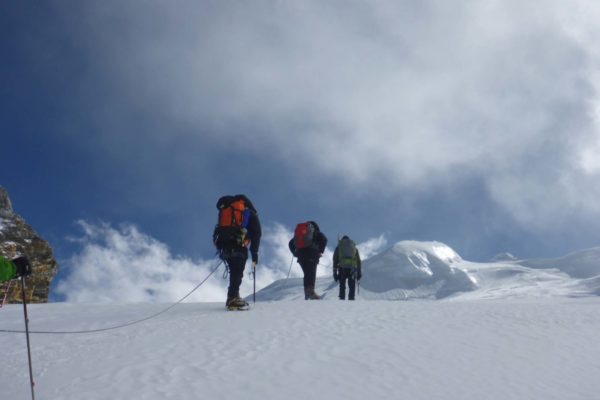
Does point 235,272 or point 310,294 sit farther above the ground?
point 235,272

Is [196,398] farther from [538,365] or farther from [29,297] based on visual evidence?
[29,297]

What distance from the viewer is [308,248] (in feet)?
37.1

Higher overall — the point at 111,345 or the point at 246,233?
the point at 246,233

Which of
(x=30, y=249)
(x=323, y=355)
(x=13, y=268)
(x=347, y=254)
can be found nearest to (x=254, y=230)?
(x=323, y=355)

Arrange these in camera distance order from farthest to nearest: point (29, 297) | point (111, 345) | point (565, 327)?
1. point (29, 297)
2. point (565, 327)
3. point (111, 345)

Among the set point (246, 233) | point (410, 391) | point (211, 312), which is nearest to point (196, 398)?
point (410, 391)

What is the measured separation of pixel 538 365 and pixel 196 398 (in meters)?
3.15

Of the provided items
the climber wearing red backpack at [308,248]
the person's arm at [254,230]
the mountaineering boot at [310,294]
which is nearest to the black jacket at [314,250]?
the climber wearing red backpack at [308,248]

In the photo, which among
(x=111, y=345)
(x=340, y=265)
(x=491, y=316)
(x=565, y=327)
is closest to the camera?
(x=111, y=345)

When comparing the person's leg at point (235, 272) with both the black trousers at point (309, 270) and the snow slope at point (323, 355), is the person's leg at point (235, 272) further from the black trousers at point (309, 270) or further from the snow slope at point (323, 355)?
the black trousers at point (309, 270)

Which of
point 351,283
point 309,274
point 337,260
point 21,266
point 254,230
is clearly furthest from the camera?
point 337,260

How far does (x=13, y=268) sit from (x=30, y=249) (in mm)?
19521

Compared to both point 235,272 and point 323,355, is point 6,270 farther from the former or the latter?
point 235,272

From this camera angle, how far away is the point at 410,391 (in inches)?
146
